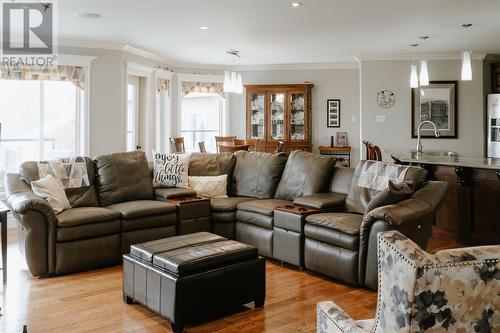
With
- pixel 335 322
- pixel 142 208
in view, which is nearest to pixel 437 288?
pixel 335 322

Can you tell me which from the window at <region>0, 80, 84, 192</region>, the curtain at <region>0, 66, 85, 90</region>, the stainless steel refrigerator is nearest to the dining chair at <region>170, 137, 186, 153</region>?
the window at <region>0, 80, 84, 192</region>

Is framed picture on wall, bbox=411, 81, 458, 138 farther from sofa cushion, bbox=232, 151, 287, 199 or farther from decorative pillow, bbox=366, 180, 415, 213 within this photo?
decorative pillow, bbox=366, 180, 415, 213

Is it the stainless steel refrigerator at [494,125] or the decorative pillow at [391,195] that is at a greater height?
the stainless steel refrigerator at [494,125]

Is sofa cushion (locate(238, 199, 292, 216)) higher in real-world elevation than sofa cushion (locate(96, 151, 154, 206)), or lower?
lower

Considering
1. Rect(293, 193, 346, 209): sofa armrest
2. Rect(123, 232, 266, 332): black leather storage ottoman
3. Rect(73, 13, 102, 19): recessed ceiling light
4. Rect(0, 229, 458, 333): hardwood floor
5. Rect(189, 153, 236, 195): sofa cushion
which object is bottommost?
Rect(0, 229, 458, 333): hardwood floor

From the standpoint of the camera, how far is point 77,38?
6.67 metres

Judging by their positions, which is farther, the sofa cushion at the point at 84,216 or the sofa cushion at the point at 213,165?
the sofa cushion at the point at 213,165

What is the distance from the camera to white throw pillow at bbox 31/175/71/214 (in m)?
4.35

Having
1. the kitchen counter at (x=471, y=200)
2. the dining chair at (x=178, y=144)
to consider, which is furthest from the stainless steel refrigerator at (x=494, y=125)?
the dining chair at (x=178, y=144)

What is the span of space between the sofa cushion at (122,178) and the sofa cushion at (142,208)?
0.14m

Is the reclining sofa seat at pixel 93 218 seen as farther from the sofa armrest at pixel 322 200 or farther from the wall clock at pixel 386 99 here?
the wall clock at pixel 386 99

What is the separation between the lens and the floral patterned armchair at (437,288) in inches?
51.5

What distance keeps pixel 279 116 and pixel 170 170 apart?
4596 millimetres

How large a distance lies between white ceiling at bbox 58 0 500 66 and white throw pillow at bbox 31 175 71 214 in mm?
1814
